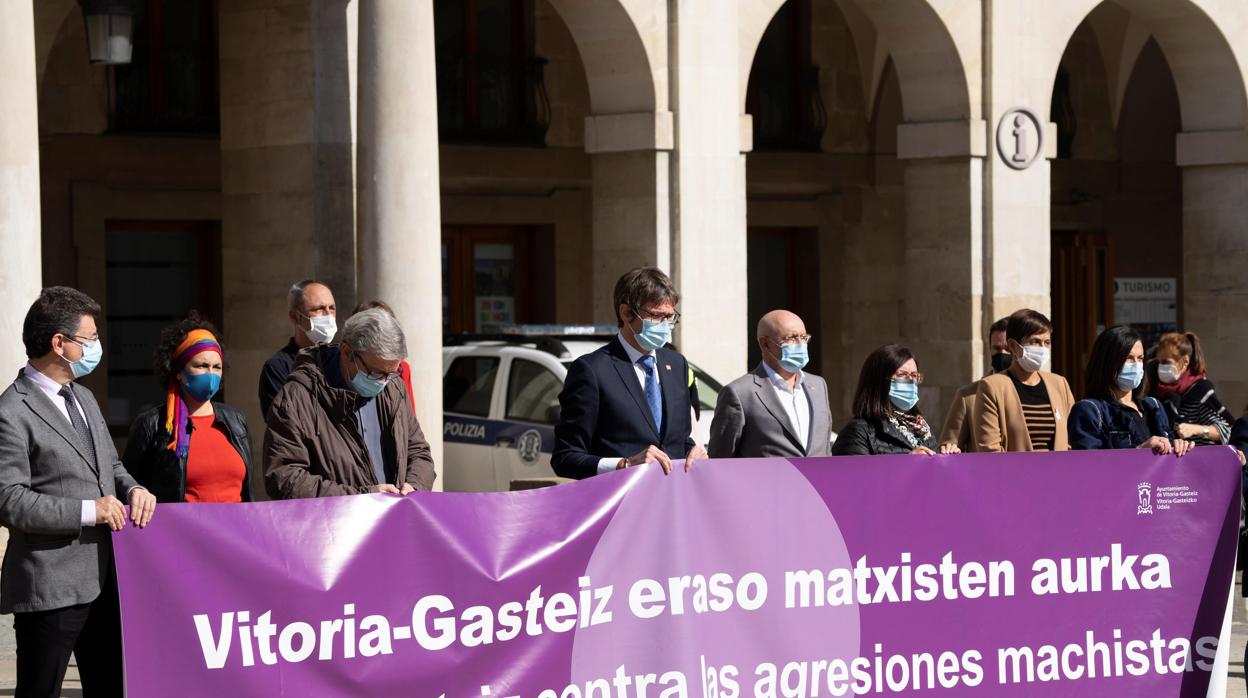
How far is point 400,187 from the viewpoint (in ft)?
47.3

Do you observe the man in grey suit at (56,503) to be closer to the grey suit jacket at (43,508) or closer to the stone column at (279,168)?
the grey suit jacket at (43,508)

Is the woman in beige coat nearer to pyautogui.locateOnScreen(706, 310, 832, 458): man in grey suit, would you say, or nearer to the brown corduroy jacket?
pyautogui.locateOnScreen(706, 310, 832, 458): man in grey suit

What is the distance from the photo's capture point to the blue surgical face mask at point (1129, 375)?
913 cm

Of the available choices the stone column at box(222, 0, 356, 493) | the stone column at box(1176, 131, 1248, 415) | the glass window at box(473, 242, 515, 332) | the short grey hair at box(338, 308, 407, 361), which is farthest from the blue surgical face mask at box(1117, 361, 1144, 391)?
the glass window at box(473, 242, 515, 332)

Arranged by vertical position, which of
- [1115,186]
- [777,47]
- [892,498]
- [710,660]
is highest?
[777,47]

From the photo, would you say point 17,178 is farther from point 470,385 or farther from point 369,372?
point 369,372

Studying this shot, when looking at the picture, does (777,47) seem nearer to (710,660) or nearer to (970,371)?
(970,371)

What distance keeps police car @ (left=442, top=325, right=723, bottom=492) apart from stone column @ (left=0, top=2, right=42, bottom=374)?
414 cm

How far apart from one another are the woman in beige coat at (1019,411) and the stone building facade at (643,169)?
18.5 feet

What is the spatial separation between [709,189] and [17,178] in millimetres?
6960

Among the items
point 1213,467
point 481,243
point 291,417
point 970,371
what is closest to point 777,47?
point 481,243

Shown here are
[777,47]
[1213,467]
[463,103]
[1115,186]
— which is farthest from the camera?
[1115,186]

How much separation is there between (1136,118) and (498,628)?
71.2 ft

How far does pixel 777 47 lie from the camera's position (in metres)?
24.4
